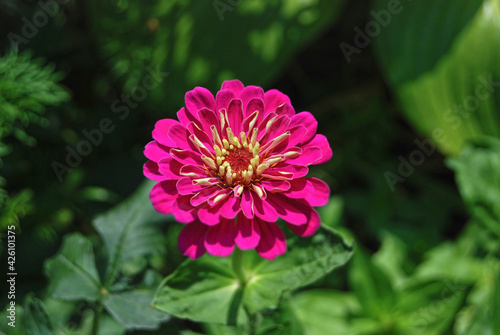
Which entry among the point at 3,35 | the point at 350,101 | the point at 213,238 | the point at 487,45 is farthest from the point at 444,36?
the point at 3,35

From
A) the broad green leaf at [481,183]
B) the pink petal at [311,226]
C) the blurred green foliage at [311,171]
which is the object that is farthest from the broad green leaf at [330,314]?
the pink petal at [311,226]

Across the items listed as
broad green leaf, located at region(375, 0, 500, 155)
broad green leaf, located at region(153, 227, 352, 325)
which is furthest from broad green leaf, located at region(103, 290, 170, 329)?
broad green leaf, located at region(375, 0, 500, 155)

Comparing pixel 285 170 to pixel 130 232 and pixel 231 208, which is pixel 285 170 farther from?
pixel 130 232

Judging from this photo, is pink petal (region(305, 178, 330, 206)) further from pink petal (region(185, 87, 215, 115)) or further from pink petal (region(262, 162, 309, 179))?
pink petal (region(185, 87, 215, 115))

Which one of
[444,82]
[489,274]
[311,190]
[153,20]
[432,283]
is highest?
[153,20]

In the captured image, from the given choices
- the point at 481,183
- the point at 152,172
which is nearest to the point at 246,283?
the point at 152,172

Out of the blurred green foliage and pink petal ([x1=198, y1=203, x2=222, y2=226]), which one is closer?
pink petal ([x1=198, y1=203, x2=222, y2=226])

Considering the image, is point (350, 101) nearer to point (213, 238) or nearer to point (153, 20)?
point (153, 20)
